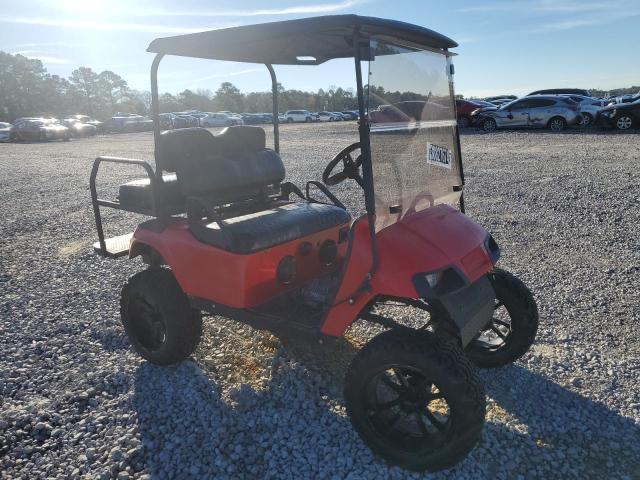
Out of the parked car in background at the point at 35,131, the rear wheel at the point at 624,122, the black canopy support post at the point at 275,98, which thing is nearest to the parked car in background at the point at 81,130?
the parked car in background at the point at 35,131

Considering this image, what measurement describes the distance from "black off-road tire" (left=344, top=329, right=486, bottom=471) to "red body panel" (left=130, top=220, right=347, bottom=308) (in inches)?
34.5

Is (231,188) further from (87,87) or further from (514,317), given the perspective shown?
(87,87)

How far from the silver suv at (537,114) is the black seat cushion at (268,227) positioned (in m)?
17.1

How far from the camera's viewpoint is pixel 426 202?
281 centimetres

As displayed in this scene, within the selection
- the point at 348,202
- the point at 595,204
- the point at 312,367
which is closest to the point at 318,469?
the point at 312,367

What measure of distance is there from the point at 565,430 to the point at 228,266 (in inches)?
82.1

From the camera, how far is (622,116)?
16.3 meters

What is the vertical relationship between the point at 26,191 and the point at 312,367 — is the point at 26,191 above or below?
above

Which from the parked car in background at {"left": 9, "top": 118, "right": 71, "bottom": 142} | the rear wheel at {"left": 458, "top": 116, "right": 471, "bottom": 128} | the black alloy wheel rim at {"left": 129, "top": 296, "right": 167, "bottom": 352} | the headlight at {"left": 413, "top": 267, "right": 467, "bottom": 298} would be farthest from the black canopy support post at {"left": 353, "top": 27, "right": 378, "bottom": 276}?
the parked car in background at {"left": 9, "top": 118, "right": 71, "bottom": 142}

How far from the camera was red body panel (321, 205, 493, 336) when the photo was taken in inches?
92.9

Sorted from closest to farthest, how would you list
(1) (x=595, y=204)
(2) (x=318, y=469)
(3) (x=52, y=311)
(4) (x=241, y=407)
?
(2) (x=318, y=469) < (4) (x=241, y=407) < (3) (x=52, y=311) < (1) (x=595, y=204)

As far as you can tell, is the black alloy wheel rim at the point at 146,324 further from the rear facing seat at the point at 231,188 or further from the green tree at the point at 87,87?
the green tree at the point at 87,87

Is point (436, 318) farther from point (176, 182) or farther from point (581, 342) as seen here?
point (176, 182)

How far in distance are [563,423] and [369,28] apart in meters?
2.32
